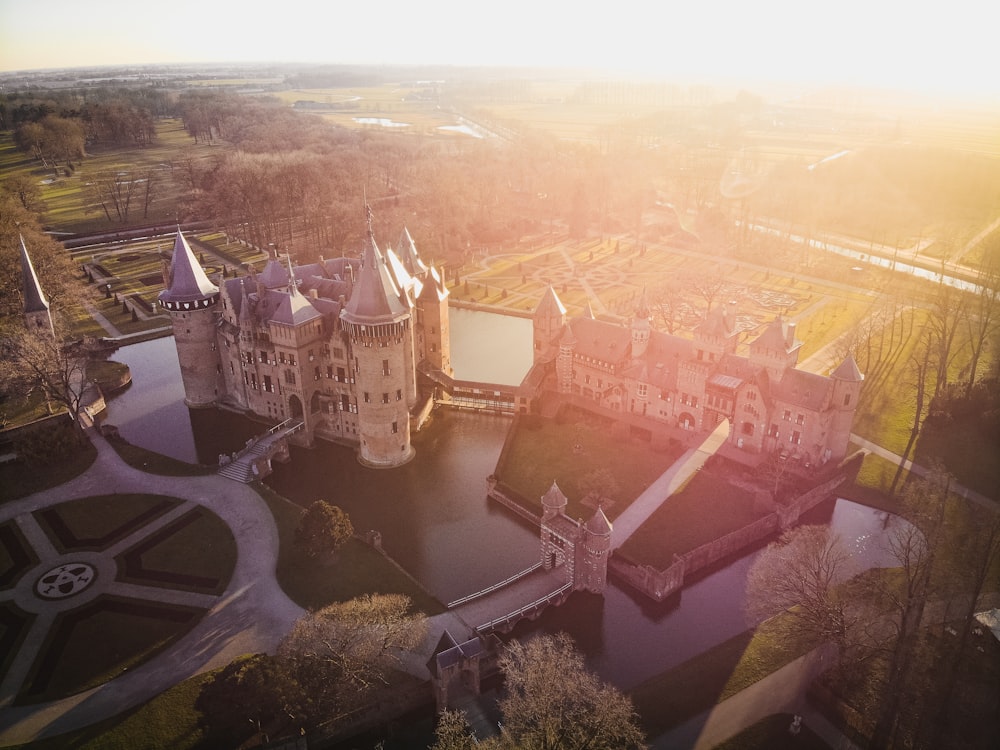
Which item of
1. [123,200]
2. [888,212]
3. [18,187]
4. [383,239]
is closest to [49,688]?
[383,239]

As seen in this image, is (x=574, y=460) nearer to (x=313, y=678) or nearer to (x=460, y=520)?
(x=460, y=520)

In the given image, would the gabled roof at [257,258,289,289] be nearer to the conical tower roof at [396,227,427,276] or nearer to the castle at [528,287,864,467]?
the conical tower roof at [396,227,427,276]

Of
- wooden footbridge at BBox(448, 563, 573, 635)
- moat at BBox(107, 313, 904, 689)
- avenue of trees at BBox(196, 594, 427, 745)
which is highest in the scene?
avenue of trees at BBox(196, 594, 427, 745)

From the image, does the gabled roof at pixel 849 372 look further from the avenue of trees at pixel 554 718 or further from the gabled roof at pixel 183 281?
the gabled roof at pixel 183 281

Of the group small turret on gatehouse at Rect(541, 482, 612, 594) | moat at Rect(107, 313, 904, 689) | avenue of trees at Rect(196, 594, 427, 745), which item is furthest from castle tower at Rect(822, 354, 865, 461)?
avenue of trees at Rect(196, 594, 427, 745)

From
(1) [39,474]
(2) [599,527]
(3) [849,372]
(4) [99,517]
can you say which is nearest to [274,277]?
(1) [39,474]

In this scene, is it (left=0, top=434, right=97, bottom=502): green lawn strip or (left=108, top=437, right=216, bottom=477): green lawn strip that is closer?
(left=0, top=434, right=97, bottom=502): green lawn strip

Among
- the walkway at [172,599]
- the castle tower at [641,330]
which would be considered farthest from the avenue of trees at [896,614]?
the walkway at [172,599]
